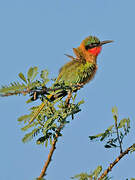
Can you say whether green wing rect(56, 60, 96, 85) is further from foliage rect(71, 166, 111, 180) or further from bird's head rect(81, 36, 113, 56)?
foliage rect(71, 166, 111, 180)

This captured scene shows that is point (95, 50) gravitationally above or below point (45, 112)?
above

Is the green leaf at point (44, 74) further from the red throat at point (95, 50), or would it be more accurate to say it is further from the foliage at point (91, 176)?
the red throat at point (95, 50)

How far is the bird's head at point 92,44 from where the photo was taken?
430cm

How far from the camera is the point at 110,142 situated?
5.56ft

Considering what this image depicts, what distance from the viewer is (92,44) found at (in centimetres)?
434

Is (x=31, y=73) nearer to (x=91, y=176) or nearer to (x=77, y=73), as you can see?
(x=91, y=176)

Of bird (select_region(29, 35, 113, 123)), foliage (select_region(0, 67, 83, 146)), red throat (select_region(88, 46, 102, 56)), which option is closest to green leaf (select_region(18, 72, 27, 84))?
foliage (select_region(0, 67, 83, 146))

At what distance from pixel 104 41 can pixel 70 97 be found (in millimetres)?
2529

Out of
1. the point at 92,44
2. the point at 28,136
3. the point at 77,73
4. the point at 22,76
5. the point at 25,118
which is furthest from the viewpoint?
the point at 92,44

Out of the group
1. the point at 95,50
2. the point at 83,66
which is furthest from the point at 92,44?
the point at 83,66

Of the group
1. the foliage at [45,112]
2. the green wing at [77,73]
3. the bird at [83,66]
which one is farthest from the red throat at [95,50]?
the foliage at [45,112]

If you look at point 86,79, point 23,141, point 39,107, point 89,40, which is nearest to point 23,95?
point 23,141

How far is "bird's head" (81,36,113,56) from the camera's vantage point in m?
4.30

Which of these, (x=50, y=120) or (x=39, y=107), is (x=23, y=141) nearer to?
(x=50, y=120)
